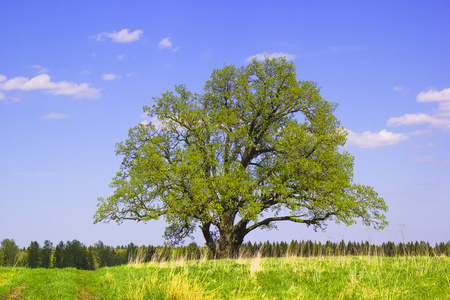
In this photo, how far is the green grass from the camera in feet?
35.7

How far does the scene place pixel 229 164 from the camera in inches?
1034

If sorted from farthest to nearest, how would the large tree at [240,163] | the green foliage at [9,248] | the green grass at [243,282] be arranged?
the green foliage at [9,248]
the large tree at [240,163]
the green grass at [243,282]

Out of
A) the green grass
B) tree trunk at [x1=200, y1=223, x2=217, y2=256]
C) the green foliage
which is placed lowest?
the green foliage

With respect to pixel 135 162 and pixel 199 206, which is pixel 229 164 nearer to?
pixel 199 206

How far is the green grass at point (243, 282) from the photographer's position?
10.9 meters

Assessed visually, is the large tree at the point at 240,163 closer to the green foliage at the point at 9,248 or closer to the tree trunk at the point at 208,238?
the tree trunk at the point at 208,238

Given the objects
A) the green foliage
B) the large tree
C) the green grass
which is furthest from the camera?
the green foliage

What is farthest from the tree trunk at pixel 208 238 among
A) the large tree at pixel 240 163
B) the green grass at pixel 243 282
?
the green grass at pixel 243 282

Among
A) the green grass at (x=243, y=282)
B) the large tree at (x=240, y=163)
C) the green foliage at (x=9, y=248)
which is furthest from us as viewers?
the green foliage at (x=9, y=248)

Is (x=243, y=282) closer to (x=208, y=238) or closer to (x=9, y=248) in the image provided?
(x=208, y=238)

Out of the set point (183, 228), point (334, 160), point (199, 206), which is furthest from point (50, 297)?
point (334, 160)

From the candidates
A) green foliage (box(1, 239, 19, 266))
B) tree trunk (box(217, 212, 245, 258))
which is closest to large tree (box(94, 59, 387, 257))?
tree trunk (box(217, 212, 245, 258))

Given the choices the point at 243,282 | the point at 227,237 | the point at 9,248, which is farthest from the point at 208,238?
the point at 9,248

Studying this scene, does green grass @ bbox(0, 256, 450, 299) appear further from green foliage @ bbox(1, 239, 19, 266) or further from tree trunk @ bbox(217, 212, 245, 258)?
green foliage @ bbox(1, 239, 19, 266)
